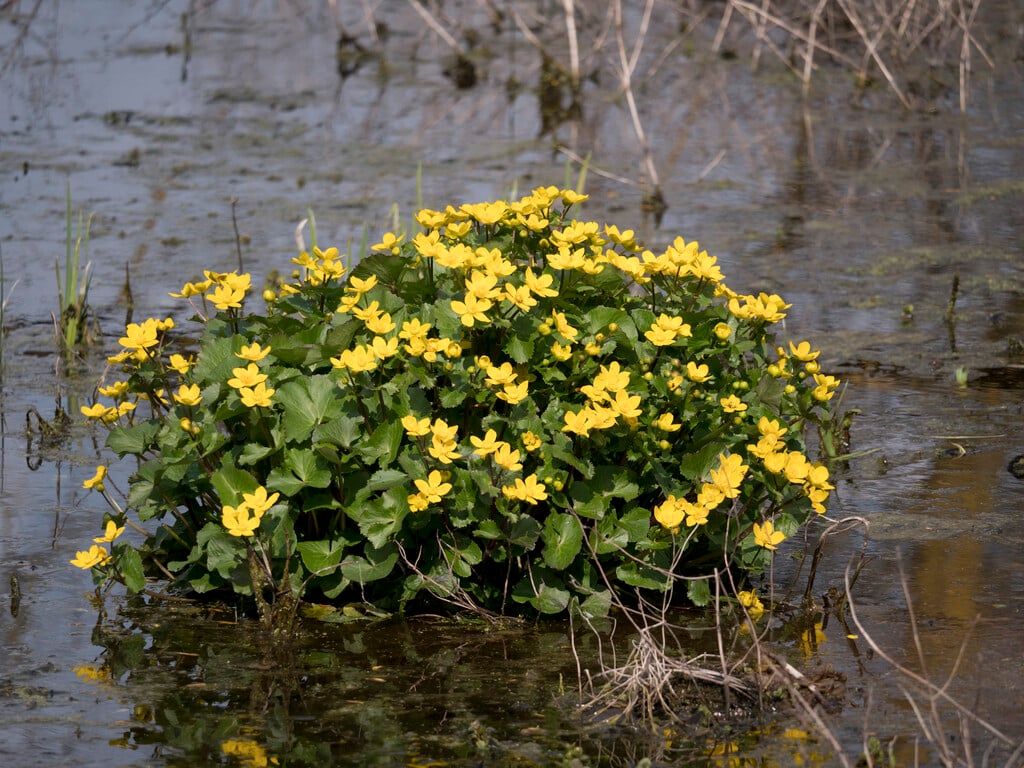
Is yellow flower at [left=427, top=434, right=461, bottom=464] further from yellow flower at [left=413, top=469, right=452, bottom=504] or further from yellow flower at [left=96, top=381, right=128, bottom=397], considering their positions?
yellow flower at [left=96, top=381, right=128, bottom=397]

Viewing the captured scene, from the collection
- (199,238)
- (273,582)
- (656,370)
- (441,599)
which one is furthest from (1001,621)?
(199,238)

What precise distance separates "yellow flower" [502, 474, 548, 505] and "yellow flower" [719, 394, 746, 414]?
0.54 meters

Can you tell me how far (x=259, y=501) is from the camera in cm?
348

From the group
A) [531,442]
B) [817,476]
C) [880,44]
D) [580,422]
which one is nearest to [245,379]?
[531,442]

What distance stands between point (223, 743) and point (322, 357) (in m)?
1.05

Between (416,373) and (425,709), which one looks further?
(416,373)

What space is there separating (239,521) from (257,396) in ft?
1.00

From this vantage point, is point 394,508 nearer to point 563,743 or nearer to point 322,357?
point 322,357

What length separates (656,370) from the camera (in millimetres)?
3799

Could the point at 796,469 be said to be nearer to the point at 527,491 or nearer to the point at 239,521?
the point at 527,491

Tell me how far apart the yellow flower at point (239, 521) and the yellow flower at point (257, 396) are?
250 mm

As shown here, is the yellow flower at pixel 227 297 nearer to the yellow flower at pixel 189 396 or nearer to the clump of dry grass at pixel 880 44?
the yellow flower at pixel 189 396

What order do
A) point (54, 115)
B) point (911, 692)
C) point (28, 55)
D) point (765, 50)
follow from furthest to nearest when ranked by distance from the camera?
point (765, 50)
point (28, 55)
point (54, 115)
point (911, 692)

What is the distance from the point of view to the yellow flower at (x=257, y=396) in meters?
3.48
